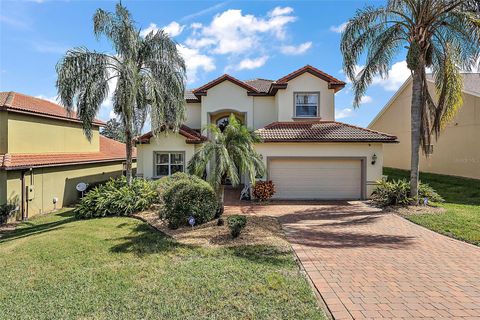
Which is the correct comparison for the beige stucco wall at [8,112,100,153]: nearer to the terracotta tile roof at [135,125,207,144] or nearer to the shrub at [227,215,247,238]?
the terracotta tile roof at [135,125,207,144]

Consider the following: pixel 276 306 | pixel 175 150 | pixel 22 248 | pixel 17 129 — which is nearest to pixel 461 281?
pixel 276 306

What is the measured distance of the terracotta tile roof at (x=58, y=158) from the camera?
14805 mm

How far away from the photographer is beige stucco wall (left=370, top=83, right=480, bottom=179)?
19.3 m

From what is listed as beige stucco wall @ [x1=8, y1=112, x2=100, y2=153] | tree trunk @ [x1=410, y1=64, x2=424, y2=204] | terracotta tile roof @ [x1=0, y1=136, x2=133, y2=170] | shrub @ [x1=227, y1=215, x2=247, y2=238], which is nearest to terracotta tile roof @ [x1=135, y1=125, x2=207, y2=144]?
terracotta tile roof @ [x1=0, y1=136, x2=133, y2=170]

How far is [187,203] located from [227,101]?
1137 centimetres

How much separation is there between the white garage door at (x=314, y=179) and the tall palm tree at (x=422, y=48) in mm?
3440

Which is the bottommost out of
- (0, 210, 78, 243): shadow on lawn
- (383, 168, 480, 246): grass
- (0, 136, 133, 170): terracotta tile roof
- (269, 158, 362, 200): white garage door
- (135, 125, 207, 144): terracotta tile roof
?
(0, 210, 78, 243): shadow on lawn

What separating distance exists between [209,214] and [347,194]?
9.32 metres

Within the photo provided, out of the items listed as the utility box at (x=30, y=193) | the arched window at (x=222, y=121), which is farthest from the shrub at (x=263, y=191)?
the utility box at (x=30, y=193)

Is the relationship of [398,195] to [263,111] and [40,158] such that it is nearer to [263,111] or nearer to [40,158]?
[263,111]

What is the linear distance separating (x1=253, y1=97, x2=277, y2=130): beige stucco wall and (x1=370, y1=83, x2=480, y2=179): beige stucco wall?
11824 mm

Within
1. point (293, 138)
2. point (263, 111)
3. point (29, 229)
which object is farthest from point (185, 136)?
point (29, 229)

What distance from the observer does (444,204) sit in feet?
47.5

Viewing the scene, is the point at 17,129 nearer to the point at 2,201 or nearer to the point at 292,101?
the point at 2,201
